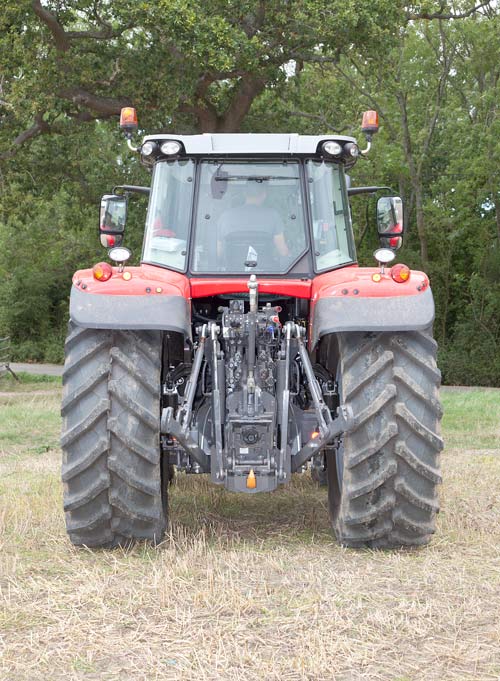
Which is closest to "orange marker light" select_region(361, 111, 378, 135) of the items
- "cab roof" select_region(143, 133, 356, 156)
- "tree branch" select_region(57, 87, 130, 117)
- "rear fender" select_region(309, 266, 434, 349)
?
"cab roof" select_region(143, 133, 356, 156)

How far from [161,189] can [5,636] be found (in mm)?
3111

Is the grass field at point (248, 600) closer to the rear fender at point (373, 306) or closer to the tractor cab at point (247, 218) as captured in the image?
the rear fender at point (373, 306)

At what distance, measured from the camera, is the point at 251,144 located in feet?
19.9

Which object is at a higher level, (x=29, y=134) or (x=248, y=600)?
(x=29, y=134)

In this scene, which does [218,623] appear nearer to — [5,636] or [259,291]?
[5,636]

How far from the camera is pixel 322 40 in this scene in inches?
579

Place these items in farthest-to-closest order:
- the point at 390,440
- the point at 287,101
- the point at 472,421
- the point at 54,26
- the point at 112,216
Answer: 1. the point at 287,101
2. the point at 54,26
3. the point at 472,421
4. the point at 112,216
5. the point at 390,440

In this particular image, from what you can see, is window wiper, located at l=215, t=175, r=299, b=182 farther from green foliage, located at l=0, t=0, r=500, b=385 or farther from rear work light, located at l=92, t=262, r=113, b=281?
green foliage, located at l=0, t=0, r=500, b=385

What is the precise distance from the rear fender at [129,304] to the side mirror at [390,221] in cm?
162

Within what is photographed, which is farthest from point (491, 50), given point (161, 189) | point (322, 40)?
point (161, 189)

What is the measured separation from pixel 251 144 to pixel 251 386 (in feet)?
5.19

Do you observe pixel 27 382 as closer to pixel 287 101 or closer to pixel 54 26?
pixel 287 101

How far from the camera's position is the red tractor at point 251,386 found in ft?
17.2

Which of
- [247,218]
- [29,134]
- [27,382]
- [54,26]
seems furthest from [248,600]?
[27,382]
